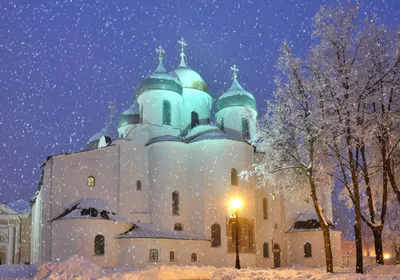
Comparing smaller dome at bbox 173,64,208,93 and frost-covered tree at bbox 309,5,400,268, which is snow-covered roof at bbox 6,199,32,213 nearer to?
smaller dome at bbox 173,64,208,93

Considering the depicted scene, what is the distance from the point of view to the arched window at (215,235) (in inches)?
1431

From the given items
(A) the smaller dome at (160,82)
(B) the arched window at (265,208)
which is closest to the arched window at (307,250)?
(B) the arched window at (265,208)

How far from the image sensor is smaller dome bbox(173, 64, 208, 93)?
44.4 metres

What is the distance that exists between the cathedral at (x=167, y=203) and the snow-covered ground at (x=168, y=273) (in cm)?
606

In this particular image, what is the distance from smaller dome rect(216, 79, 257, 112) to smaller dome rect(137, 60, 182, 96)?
494 centimetres

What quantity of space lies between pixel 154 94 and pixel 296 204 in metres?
15.2

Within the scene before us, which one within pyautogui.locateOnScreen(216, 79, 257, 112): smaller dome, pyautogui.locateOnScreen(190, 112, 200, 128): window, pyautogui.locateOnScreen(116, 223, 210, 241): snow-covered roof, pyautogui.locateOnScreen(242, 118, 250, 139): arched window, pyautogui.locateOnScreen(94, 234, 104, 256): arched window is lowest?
pyautogui.locateOnScreen(94, 234, 104, 256): arched window

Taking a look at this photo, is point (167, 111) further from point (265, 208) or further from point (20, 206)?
point (20, 206)

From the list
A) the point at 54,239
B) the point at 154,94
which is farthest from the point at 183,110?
the point at 54,239

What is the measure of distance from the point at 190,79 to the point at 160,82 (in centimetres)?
467

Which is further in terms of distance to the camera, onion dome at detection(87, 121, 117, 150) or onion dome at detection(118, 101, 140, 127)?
onion dome at detection(87, 121, 117, 150)

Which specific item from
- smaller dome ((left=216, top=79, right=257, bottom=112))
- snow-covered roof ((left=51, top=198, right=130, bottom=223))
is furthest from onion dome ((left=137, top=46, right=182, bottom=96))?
snow-covered roof ((left=51, top=198, right=130, bottom=223))

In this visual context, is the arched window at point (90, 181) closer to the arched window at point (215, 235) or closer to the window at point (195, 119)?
the arched window at point (215, 235)

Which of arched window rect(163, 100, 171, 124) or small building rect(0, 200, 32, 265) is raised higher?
arched window rect(163, 100, 171, 124)
